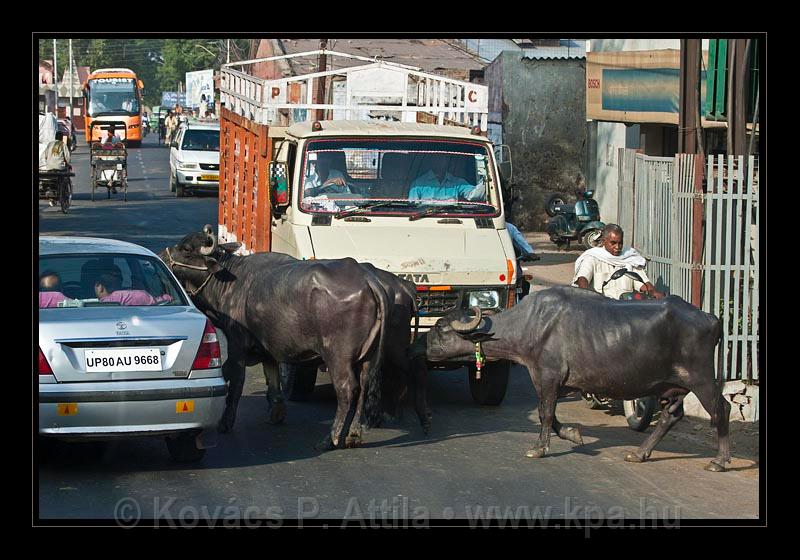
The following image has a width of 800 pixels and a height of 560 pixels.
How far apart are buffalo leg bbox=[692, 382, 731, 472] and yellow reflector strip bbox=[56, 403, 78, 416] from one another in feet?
13.9

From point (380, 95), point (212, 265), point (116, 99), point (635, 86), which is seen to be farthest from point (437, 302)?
point (116, 99)

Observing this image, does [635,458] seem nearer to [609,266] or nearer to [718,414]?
[718,414]

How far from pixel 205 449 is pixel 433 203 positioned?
371 cm

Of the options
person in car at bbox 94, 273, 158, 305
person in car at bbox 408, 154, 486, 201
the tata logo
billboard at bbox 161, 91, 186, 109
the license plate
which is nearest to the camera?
the license plate

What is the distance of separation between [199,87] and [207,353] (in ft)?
220

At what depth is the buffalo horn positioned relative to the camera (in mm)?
9297

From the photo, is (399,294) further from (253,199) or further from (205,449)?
(253,199)

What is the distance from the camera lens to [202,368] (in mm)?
8164

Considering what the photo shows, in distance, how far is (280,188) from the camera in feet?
37.4

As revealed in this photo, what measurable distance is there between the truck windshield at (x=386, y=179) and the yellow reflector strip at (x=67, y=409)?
12.6 feet

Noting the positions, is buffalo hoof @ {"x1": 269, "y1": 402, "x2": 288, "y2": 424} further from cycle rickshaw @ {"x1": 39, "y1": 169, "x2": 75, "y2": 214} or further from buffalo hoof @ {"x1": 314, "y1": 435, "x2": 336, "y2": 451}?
cycle rickshaw @ {"x1": 39, "y1": 169, "x2": 75, "y2": 214}

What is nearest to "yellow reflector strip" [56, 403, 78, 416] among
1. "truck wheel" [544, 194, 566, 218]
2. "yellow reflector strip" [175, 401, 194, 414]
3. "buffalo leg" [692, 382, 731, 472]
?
"yellow reflector strip" [175, 401, 194, 414]

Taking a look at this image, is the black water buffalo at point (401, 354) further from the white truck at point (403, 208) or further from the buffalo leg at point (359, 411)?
the white truck at point (403, 208)

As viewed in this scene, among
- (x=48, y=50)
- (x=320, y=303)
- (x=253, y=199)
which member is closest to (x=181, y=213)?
(x=253, y=199)
